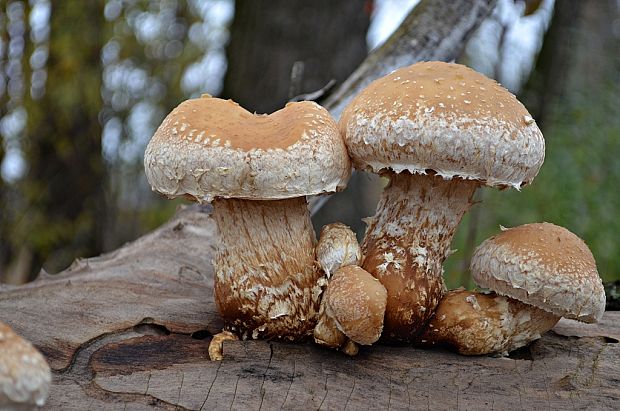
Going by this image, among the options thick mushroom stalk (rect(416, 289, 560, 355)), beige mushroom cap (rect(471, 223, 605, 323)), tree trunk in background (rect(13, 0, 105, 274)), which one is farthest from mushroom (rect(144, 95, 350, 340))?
tree trunk in background (rect(13, 0, 105, 274))

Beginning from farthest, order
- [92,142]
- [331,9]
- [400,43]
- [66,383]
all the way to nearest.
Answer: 1. [92,142]
2. [331,9]
3. [400,43]
4. [66,383]

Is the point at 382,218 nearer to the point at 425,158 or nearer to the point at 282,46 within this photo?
the point at 425,158

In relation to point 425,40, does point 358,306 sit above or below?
below

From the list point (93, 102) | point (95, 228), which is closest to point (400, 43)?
point (93, 102)

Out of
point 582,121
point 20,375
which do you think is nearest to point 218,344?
point 20,375

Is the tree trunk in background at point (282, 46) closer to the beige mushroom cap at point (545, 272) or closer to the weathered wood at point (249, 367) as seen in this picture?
the weathered wood at point (249, 367)

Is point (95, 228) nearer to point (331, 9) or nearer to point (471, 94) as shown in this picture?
point (331, 9)

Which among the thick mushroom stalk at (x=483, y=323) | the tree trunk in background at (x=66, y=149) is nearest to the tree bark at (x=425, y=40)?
the thick mushroom stalk at (x=483, y=323)
